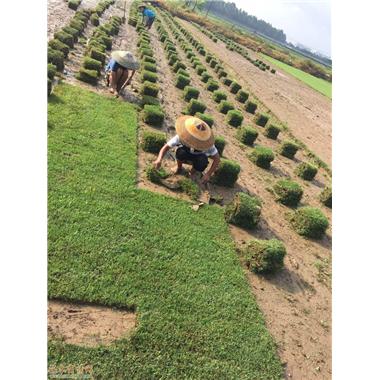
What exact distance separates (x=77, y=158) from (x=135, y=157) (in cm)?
151

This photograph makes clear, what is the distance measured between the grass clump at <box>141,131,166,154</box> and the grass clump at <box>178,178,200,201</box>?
4.68 ft

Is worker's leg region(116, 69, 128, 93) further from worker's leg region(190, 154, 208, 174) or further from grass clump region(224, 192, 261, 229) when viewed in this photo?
grass clump region(224, 192, 261, 229)

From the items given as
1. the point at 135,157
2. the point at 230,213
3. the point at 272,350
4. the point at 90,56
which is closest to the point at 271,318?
the point at 272,350

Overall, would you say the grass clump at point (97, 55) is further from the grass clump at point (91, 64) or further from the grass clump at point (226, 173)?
the grass clump at point (226, 173)

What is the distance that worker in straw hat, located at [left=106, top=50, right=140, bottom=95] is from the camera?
11.0 m

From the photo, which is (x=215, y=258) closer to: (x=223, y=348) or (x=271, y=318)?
(x=271, y=318)

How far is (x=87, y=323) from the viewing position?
188 inches

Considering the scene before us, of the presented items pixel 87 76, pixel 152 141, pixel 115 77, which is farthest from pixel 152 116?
pixel 87 76

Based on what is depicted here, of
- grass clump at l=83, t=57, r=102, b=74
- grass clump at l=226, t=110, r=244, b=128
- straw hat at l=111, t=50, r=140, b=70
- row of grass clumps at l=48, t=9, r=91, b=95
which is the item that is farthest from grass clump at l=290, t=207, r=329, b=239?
grass clump at l=83, t=57, r=102, b=74

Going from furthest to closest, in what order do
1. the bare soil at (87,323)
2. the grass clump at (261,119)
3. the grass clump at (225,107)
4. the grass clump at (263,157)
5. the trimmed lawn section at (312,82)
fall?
1. the trimmed lawn section at (312,82)
2. the grass clump at (261,119)
3. the grass clump at (225,107)
4. the grass clump at (263,157)
5. the bare soil at (87,323)

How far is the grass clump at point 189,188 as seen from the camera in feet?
27.3

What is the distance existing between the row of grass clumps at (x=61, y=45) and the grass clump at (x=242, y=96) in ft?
28.4

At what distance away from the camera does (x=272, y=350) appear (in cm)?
539

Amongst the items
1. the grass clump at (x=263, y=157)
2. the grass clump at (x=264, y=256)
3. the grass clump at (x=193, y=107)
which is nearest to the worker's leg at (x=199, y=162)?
the grass clump at (x=264, y=256)
